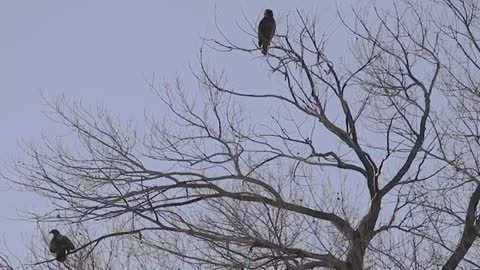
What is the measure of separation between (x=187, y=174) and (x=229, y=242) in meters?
1.42

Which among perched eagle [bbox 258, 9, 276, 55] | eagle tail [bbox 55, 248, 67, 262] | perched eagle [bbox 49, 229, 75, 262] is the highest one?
perched eagle [bbox 258, 9, 276, 55]

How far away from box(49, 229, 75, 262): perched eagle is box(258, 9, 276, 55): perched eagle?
9.49ft

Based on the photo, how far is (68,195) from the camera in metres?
13.5

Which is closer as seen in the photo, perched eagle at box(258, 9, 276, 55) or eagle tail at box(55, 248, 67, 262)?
perched eagle at box(258, 9, 276, 55)

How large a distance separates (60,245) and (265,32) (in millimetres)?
3096

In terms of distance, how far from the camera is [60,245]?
14.2 meters

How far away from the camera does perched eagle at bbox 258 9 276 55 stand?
1377 centimetres

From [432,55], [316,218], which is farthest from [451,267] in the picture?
[432,55]

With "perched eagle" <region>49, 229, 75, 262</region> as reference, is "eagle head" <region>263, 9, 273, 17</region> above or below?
above

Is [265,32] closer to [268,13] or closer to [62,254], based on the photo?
[268,13]

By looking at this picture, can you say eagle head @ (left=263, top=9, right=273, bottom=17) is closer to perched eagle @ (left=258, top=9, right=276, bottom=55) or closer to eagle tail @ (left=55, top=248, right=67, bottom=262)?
perched eagle @ (left=258, top=9, right=276, bottom=55)

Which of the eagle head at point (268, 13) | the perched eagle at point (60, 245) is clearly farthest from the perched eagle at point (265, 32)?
the perched eagle at point (60, 245)

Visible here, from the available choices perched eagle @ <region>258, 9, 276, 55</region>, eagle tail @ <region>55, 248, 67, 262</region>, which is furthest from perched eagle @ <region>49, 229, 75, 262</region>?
perched eagle @ <region>258, 9, 276, 55</region>

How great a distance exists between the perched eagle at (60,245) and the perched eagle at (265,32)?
2893mm
